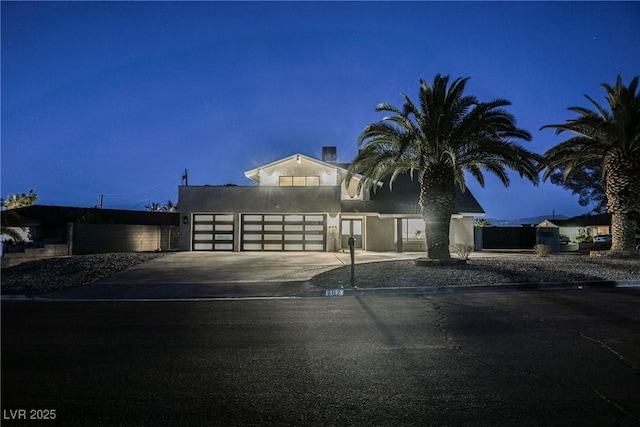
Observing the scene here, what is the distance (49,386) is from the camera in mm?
4293

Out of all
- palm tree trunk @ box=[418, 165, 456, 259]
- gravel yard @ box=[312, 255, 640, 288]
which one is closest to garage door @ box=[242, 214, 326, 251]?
gravel yard @ box=[312, 255, 640, 288]

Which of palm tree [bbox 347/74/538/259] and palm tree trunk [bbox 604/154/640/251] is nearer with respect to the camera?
palm tree [bbox 347/74/538/259]

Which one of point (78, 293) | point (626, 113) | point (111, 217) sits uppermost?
point (626, 113)

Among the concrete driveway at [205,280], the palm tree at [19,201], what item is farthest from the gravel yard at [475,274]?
the palm tree at [19,201]

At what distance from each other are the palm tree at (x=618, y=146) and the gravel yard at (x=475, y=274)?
10.2 feet

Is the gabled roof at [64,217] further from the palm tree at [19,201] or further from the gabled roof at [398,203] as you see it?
the gabled roof at [398,203]

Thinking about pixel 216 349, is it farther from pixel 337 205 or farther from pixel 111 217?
pixel 111 217

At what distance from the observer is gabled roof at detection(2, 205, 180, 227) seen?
2377 centimetres

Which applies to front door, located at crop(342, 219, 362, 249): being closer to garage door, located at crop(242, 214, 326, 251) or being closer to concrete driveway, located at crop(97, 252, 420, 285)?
garage door, located at crop(242, 214, 326, 251)

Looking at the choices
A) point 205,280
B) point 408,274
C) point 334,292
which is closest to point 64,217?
point 205,280

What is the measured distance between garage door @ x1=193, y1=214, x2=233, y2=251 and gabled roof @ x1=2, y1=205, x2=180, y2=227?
5941mm

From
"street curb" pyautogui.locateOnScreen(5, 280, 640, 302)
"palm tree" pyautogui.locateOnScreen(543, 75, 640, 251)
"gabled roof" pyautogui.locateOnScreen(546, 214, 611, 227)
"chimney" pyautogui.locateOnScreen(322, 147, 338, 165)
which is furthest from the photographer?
"gabled roof" pyautogui.locateOnScreen(546, 214, 611, 227)

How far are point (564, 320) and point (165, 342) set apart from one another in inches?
262

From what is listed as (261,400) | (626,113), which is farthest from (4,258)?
(626,113)
